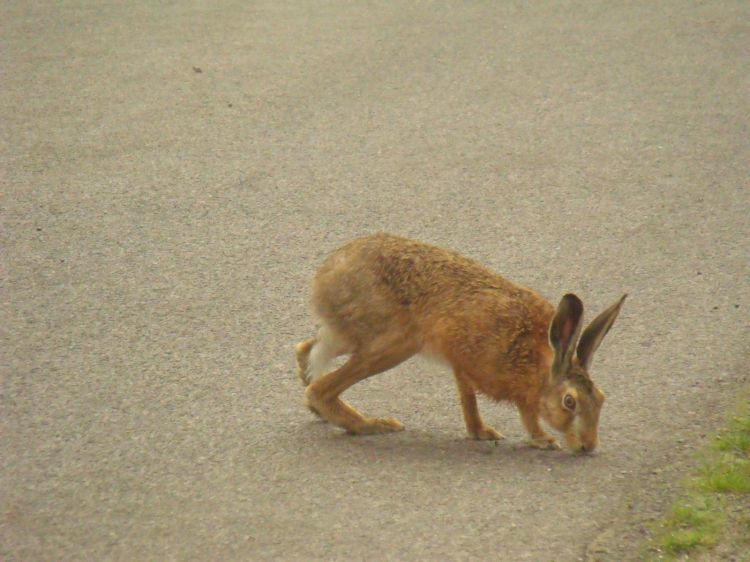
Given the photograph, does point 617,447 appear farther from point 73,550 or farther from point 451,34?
point 451,34

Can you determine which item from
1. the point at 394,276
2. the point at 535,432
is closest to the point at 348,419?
the point at 394,276

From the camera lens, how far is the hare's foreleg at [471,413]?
5.67 meters

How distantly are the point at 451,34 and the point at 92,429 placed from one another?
800 cm

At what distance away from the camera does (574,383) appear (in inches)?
213

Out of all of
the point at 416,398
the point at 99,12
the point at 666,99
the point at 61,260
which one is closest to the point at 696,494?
the point at 416,398

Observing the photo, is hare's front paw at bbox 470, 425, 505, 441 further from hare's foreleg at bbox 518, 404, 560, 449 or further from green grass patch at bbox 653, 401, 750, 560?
green grass patch at bbox 653, 401, 750, 560

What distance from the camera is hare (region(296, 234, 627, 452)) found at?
5477 millimetres

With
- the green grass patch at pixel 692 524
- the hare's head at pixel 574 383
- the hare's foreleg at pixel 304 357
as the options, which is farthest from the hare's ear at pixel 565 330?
the hare's foreleg at pixel 304 357

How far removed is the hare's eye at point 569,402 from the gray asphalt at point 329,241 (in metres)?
0.26

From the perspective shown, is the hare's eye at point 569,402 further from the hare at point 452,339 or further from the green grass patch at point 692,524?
the green grass patch at point 692,524

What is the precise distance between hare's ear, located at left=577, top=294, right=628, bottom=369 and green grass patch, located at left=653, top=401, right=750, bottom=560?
700mm

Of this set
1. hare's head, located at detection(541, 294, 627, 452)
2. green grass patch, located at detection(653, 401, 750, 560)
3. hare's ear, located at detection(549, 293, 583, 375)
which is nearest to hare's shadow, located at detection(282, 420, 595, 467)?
hare's head, located at detection(541, 294, 627, 452)

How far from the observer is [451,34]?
12586mm

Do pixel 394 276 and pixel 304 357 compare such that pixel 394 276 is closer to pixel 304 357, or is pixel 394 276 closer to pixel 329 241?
pixel 304 357
